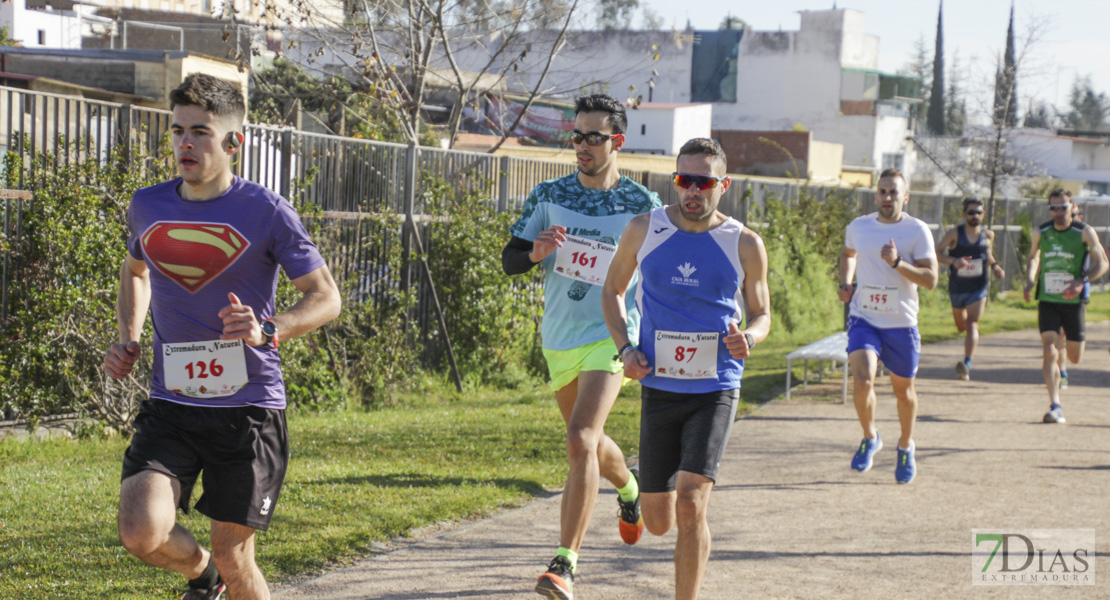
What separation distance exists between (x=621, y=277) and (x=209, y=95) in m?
2.02

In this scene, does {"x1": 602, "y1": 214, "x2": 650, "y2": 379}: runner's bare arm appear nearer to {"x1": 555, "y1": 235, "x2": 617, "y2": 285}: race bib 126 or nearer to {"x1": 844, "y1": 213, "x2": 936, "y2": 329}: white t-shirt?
{"x1": 555, "y1": 235, "x2": 617, "y2": 285}: race bib 126

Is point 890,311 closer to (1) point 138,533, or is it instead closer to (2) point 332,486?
(2) point 332,486

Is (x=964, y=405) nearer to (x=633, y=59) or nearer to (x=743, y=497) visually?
(x=743, y=497)

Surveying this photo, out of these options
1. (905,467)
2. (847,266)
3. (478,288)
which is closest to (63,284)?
(478,288)

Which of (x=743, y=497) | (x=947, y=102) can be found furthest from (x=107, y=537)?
(x=947, y=102)

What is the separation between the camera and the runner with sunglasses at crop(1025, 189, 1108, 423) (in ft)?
37.2

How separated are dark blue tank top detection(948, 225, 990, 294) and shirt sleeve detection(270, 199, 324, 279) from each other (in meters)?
12.0

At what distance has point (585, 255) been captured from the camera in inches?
218

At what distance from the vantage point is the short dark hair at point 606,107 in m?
5.64

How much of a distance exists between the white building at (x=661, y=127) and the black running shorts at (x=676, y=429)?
39.8m

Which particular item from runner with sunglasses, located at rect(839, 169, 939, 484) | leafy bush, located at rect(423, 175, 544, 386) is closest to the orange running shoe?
runner with sunglasses, located at rect(839, 169, 939, 484)

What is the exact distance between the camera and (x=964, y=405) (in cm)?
1180

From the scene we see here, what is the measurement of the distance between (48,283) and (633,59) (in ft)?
156

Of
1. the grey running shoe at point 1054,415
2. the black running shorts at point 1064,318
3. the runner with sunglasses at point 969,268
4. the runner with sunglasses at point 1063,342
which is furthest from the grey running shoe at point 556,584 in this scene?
the runner with sunglasses at point 969,268
